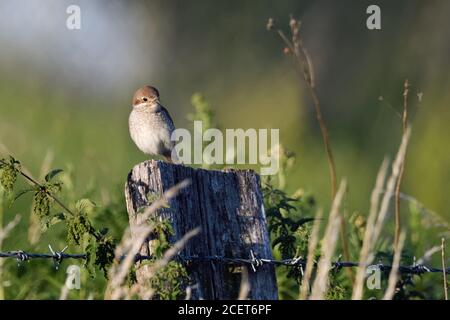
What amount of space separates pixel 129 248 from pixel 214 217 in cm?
41

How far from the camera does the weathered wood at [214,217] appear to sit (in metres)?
4.50

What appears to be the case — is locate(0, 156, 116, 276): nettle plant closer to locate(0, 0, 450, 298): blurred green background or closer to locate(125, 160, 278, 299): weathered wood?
locate(125, 160, 278, 299): weathered wood

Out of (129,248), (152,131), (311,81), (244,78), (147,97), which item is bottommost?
(129,248)

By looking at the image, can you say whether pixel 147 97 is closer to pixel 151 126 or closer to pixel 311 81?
pixel 151 126

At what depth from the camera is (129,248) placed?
14.5 ft

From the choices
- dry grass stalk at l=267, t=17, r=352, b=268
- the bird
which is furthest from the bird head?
dry grass stalk at l=267, t=17, r=352, b=268

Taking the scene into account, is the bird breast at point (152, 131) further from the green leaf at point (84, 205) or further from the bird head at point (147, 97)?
the green leaf at point (84, 205)

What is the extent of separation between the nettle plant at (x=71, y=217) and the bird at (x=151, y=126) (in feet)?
8.94

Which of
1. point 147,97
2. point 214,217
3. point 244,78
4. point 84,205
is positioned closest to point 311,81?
point 214,217

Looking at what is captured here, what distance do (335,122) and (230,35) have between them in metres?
2.45

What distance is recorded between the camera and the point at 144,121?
7281 mm

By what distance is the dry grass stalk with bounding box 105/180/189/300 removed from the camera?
13.3 ft

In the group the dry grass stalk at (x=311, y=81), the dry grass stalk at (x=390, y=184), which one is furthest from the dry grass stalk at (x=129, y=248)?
the dry grass stalk at (x=311, y=81)

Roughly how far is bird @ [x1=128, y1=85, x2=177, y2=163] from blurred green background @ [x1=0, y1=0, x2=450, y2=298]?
2583 millimetres
